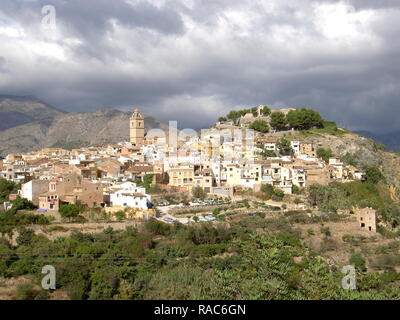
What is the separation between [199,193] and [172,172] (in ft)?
8.17

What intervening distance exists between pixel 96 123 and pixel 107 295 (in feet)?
339

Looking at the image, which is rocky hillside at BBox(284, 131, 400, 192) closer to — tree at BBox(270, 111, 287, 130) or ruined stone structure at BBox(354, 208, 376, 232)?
tree at BBox(270, 111, 287, 130)

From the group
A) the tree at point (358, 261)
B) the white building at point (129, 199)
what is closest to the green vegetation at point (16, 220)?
the white building at point (129, 199)

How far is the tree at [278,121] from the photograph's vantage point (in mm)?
43469

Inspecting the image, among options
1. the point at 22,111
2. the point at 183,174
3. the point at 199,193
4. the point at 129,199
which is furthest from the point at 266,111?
the point at 22,111

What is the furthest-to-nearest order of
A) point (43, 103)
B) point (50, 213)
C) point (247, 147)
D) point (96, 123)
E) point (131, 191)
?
point (43, 103)
point (96, 123)
point (247, 147)
point (131, 191)
point (50, 213)

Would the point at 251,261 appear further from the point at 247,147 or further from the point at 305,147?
the point at 305,147

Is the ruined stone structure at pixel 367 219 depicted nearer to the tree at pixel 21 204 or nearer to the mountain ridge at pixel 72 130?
the tree at pixel 21 204

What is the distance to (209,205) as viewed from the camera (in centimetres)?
2616

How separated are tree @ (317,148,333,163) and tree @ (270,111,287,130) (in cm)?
742

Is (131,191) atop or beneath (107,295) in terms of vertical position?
atop

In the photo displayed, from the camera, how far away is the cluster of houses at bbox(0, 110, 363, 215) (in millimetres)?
24266
